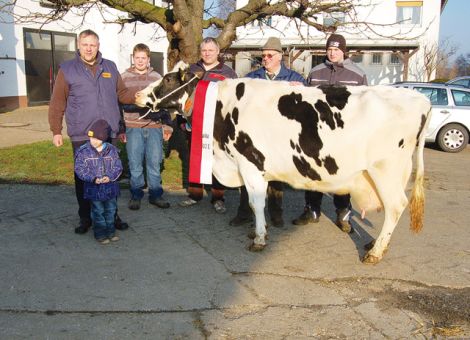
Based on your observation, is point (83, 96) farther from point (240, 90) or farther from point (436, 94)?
point (436, 94)

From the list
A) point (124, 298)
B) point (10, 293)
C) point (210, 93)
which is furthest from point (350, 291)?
point (10, 293)

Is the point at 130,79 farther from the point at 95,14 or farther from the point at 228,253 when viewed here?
the point at 95,14

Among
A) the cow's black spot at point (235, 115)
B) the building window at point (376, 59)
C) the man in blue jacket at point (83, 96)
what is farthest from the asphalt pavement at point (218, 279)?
the building window at point (376, 59)

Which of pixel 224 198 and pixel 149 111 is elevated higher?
pixel 149 111

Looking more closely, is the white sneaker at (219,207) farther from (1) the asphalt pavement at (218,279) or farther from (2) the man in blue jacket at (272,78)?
(2) the man in blue jacket at (272,78)

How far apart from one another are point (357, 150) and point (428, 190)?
4.27 metres

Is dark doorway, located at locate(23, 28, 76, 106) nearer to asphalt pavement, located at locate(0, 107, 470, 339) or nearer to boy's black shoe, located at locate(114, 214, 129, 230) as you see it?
asphalt pavement, located at locate(0, 107, 470, 339)

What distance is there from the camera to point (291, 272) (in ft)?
14.9

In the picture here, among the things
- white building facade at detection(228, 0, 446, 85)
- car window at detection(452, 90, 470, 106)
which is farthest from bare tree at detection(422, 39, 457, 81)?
car window at detection(452, 90, 470, 106)

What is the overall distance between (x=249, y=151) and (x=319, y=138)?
0.80 meters

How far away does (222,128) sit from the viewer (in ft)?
17.2

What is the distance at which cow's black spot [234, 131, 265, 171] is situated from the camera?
5004mm

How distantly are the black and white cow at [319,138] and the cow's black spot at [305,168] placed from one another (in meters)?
0.01

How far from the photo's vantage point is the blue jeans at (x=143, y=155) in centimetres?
614
